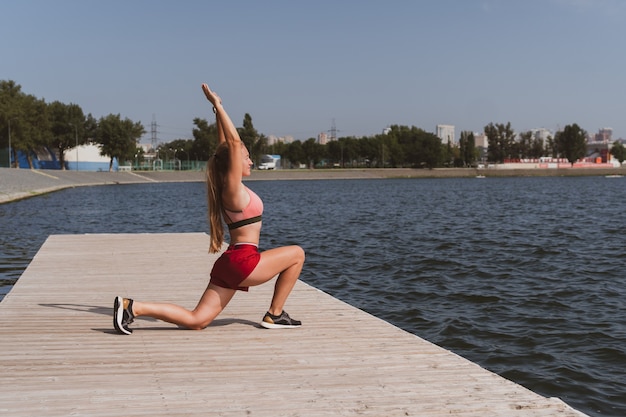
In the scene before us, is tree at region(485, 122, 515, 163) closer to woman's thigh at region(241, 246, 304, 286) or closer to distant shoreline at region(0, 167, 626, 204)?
distant shoreline at region(0, 167, 626, 204)

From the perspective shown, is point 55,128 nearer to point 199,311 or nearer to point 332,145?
point 332,145

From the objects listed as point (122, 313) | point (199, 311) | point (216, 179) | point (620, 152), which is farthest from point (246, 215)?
point (620, 152)

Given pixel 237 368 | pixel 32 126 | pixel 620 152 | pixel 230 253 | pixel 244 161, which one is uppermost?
pixel 32 126

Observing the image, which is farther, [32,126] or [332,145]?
[332,145]

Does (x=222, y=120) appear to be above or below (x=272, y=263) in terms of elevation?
above

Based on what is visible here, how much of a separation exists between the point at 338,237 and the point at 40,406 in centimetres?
1891

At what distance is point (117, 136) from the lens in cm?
9881

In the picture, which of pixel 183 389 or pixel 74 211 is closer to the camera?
pixel 183 389

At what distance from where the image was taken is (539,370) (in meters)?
7.45

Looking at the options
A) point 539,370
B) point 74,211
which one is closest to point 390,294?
point 539,370

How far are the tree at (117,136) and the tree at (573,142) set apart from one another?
112 metres

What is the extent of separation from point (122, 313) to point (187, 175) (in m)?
110

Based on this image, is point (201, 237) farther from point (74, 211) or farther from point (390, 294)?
point (74, 211)

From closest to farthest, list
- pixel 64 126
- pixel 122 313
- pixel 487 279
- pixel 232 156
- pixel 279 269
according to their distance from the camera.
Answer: pixel 232 156 → pixel 122 313 → pixel 279 269 → pixel 487 279 → pixel 64 126
